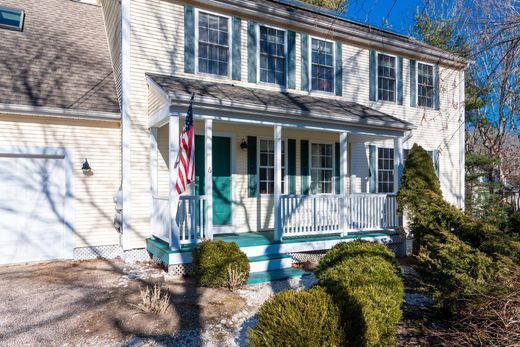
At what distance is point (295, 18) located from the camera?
29.9 ft

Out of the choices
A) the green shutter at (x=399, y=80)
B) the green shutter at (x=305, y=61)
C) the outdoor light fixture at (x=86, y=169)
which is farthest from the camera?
the green shutter at (x=399, y=80)

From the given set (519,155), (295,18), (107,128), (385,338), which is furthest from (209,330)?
(519,155)

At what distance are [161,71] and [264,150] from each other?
3086 millimetres

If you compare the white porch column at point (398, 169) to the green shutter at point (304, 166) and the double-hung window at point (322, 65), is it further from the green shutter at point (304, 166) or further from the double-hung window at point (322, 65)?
the double-hung window at point (322, 65)

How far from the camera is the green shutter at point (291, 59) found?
9.31 metres

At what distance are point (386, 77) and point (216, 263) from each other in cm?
841

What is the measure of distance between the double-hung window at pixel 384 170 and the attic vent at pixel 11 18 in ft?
33.4

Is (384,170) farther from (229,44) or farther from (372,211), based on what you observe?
(229,44)

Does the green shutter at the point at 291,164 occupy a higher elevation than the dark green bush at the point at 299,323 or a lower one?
higher

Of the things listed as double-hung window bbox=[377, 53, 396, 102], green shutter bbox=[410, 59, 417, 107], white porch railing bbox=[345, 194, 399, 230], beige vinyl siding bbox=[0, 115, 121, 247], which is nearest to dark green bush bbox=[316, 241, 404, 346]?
white porch railing bbox=[345, 194, 399, 230]

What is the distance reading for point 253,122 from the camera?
289 inches

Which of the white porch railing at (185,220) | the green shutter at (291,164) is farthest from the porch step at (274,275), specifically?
the green shutter at (291,164)

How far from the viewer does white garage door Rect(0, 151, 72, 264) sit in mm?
7129

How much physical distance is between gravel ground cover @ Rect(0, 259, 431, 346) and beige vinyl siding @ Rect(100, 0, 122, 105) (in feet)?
13.2
